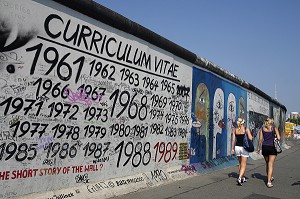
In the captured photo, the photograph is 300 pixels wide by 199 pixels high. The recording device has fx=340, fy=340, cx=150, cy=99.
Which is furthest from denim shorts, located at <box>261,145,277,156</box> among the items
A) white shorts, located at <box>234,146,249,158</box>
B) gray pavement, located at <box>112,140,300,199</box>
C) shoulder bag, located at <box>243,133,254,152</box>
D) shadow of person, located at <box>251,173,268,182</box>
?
shadow of person, located at <box>251,173,268,182</box>

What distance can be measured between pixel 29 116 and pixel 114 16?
2.84 m

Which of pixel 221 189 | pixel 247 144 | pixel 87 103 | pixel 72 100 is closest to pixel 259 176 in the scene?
pixel 247 144

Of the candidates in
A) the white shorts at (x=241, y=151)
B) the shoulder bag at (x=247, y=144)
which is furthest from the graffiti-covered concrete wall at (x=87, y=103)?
the shoulder bag at (x=247, y=144)

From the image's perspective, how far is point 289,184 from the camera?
374 inches

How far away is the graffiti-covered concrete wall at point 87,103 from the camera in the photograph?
500cm

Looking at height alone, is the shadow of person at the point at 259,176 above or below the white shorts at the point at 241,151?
below

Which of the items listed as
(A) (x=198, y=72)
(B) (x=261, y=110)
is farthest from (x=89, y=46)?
(B) (x=261, y=110)

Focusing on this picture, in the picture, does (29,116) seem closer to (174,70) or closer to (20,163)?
(20,163)

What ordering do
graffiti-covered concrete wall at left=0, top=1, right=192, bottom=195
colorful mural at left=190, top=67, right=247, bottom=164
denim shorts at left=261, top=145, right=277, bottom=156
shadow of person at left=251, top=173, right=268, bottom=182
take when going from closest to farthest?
graffiti-covered concrete wall at left=0, top=1, right=192, bottom=195
denim shorts at left=261, top=145, right=277, bottom=156
shadow of person at left=251, top=173, right=268, bottom=182
colorful mural at left=190, top=67, right=247, bottom=164

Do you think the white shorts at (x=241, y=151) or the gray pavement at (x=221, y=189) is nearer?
the gray pavement at (x=221, y=189)

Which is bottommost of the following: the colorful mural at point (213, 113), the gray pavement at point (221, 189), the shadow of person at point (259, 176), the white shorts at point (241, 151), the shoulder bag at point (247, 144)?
the gray pavement at point (221, 189)

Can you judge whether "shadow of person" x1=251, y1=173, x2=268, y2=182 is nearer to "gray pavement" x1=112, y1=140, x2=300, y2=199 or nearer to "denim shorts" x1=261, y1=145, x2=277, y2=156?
"gray pavement" x1=112, y1=140, x2=300, y2=199

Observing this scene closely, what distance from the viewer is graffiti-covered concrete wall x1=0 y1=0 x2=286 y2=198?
197 inches

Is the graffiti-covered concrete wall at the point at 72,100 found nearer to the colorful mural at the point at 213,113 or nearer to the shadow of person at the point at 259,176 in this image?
the colorful mural at the point at 213,113
